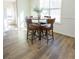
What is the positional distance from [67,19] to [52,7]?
63.7 inches

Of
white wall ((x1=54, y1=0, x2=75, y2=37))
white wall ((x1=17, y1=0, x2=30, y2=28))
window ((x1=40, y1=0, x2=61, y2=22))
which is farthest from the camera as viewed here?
white wall ((x1=17, y1=0, x2=30, y2=28))

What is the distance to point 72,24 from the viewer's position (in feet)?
19.3

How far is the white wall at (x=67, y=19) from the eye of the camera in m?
5.84

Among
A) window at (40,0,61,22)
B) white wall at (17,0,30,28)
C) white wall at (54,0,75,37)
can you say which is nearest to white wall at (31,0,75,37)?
white wall at (54,0,75,37)

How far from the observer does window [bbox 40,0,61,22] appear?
696 centimetres

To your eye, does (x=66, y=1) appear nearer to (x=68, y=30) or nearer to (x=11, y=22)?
(x=68, y=30)

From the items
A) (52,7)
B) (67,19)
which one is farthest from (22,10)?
(67,19)

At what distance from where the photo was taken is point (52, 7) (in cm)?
748

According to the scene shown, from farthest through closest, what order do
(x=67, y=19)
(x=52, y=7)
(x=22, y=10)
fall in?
1. (x=22, y=10)
2. (x=52, y=7)
3. (x=67, y=19)

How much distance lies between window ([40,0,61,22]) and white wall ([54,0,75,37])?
45 cm

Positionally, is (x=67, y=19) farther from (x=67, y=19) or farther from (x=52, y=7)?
(x=52, y=7)

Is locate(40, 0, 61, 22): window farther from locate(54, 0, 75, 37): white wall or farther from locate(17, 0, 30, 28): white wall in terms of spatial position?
locate(17, 0, 30, 28): white wall

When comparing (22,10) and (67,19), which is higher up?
(22,10)

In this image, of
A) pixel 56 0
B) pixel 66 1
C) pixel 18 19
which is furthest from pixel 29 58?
pixel 18 19
